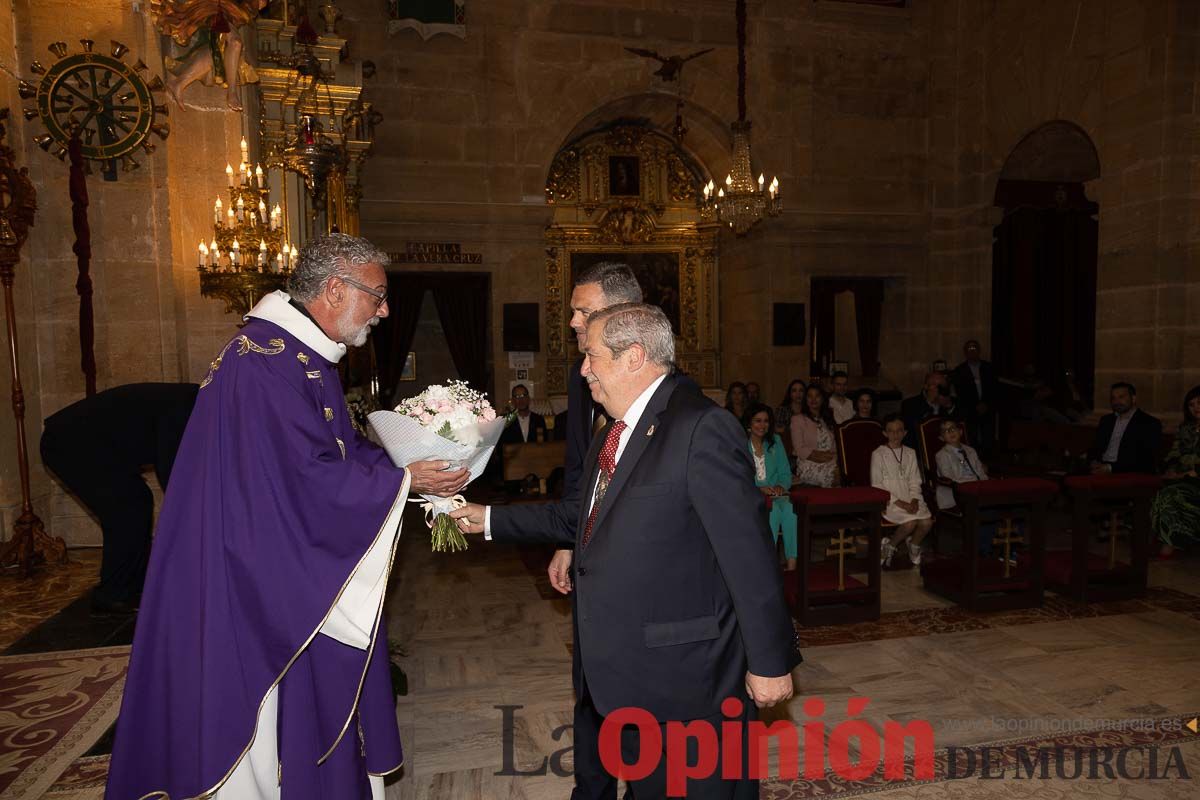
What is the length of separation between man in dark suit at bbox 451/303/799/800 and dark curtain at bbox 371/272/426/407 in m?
10.7

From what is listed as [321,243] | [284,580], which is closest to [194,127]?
[321,243]

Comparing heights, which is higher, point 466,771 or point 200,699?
point 200,699

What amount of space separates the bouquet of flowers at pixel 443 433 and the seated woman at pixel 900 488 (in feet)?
15.8

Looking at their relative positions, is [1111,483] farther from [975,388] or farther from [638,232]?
[638,232]

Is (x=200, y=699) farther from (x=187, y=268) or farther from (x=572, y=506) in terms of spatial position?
(x=187, y=268)

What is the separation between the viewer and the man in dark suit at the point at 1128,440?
720 cm

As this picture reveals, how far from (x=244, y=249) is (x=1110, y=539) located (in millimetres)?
6992

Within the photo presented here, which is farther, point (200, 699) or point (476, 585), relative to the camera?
point (476, 585)

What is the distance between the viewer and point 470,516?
9.10 ft

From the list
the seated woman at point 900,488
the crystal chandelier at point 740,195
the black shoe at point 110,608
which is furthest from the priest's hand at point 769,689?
the crystal chandelier at point 740,195

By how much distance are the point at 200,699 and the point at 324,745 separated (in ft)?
1.35

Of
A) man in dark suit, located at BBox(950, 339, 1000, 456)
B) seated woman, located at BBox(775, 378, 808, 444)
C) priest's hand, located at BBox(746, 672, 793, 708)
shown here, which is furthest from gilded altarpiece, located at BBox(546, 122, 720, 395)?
priest's hand, located at BBox(746, 672, 793, 708)

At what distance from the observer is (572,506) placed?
2.75 m

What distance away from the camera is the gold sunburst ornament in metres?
6.48
